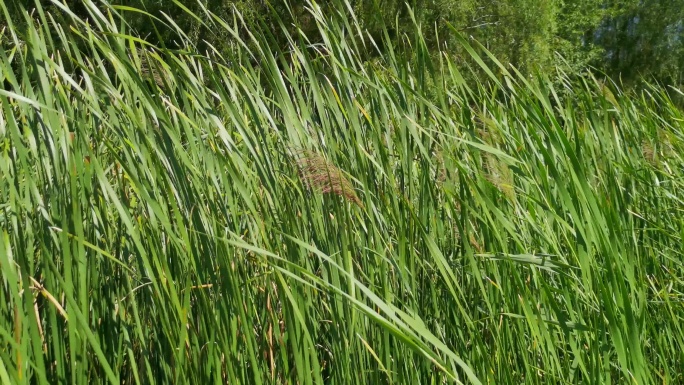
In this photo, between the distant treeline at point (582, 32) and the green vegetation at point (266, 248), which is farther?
the distant treeline at point (582, 32)

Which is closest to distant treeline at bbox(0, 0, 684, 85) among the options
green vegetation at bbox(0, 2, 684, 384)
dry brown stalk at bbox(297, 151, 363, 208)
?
green vegetation at bbox(0, 2, 684, 384)

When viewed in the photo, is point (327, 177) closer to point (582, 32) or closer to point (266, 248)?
point (266, 248)

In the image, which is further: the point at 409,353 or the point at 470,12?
the point at 470,12

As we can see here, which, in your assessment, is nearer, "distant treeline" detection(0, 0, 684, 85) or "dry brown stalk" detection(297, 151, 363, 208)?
"dry brown stalk" detection(297, 151, 363, 208)

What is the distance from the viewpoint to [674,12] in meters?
25.5

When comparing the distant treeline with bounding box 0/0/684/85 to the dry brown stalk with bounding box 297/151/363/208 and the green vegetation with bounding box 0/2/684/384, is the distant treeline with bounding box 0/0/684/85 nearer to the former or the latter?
the green vegetation with bounding box 0/2/684/384

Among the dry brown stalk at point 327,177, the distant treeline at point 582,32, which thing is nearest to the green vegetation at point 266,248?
the dry brown stalk at point 327,177

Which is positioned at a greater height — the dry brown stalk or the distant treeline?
the dry brown stalk

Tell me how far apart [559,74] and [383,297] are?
3.48ft

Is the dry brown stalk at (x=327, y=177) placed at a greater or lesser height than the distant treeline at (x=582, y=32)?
greater

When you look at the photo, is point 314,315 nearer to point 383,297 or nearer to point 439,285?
point 383,297

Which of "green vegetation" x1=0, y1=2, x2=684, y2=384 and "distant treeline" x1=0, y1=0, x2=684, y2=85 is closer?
"green vegetation" x1=0, y1=2, x2=684, y2=384

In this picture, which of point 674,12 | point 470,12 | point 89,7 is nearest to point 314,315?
point 89,7

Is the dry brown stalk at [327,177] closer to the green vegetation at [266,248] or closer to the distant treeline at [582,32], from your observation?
the green vegetation at [266,248]
